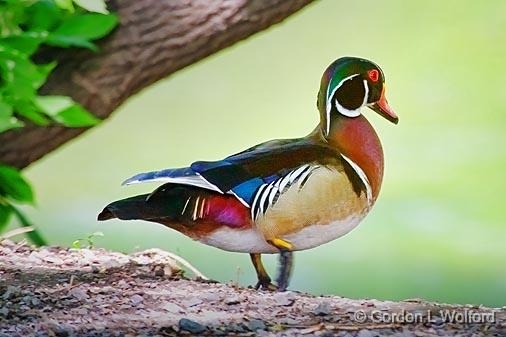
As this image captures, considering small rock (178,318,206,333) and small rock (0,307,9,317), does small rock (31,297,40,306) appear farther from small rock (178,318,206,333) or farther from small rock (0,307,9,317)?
small rock (178,318,206,333)

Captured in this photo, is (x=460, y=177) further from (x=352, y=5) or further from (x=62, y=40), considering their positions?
(x=62, y=40)

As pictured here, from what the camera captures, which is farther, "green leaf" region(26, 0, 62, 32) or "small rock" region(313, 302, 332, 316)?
"green leaf" region(26, 0, 62, 32)

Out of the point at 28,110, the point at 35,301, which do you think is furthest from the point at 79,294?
the point at 28,110

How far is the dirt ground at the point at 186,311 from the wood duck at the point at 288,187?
0.12 metres

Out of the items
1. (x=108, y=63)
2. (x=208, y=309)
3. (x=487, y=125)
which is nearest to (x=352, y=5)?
(x=487, y=125)

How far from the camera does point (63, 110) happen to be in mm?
2346

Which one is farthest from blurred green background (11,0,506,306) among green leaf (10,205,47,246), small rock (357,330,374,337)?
small rock (357,330,374,337)

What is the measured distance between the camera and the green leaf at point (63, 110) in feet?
7.66

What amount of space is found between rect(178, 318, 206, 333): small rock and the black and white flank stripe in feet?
1.38

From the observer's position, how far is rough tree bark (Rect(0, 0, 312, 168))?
95.6 inches

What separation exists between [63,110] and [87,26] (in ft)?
0.76

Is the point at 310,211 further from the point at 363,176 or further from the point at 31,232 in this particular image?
the point at 31,232

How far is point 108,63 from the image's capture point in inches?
97.7

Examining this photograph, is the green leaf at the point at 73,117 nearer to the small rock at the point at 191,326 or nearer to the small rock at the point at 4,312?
the small rock at the point at 4,312
